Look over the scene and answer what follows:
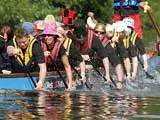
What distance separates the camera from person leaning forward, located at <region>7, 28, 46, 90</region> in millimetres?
10422

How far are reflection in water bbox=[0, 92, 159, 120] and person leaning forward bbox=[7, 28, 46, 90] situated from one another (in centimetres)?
47

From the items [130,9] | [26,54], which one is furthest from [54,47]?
[130,9]

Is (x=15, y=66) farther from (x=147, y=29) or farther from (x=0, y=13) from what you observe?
(x=147, y=29)

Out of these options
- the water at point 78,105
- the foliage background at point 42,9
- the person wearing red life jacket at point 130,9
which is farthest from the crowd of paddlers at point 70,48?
the foliage background at point 42,9

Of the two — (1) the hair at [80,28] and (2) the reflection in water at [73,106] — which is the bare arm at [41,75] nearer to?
(2) the reflection in water at [73,106]

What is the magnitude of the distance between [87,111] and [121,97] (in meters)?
2.01

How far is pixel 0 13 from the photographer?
1858 cm

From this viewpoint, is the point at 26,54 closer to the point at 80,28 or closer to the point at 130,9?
the point at 80,28

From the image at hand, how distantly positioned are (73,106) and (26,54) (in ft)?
8.16

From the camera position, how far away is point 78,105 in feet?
28.3

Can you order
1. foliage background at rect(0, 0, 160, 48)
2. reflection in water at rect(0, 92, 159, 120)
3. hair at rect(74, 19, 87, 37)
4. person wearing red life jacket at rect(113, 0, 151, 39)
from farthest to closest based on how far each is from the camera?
foliage background at rect(0, 0, 160, 48)
person wearing red life jacket at rect(113, 0, 151, 39)
hair at rect(74, 19, 87, 37)
reflection in water at rect(0, 92, 159, 120)

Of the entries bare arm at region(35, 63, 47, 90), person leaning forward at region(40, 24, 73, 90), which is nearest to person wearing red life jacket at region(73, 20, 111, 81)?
person leaning forward at region(40, 24, 73, 90)

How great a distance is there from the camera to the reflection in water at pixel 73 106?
7590mm

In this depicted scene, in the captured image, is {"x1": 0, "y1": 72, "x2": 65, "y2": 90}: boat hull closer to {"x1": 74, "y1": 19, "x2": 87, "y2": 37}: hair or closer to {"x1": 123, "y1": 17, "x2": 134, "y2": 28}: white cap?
{"x1": 74, "y1": 19, "x2": 87, "y2": 37}: hair
